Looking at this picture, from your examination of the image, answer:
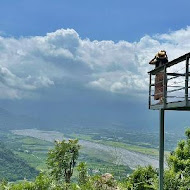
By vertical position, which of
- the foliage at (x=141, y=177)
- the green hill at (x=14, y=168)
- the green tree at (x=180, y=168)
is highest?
the green tree at (x=180, y=168)

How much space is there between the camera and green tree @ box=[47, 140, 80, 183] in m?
21.5

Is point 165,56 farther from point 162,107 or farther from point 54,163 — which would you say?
point 54,163

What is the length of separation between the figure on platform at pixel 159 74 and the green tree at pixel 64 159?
14909 mm

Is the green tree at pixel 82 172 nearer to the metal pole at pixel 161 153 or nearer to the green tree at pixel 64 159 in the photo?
the green tree at pixel 64 159

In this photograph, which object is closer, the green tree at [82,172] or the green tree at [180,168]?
the green tree at [180,168]

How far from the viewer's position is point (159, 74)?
23.6 feet

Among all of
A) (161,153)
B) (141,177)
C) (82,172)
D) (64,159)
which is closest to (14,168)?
(64,159)

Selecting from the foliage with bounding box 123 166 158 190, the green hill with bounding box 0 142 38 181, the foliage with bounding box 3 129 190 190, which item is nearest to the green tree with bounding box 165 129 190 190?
the foliage with bounding box 3 129 190 190

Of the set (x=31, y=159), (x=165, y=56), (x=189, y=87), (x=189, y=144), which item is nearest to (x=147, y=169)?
(x=189, y=144)

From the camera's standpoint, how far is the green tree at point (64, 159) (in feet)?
70.6

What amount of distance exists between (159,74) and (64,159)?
1534 cm

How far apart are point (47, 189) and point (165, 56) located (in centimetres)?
800

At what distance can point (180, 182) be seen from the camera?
1389cm

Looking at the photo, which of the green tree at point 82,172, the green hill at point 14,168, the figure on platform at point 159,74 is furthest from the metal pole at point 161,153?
the green hill at point 14,168
